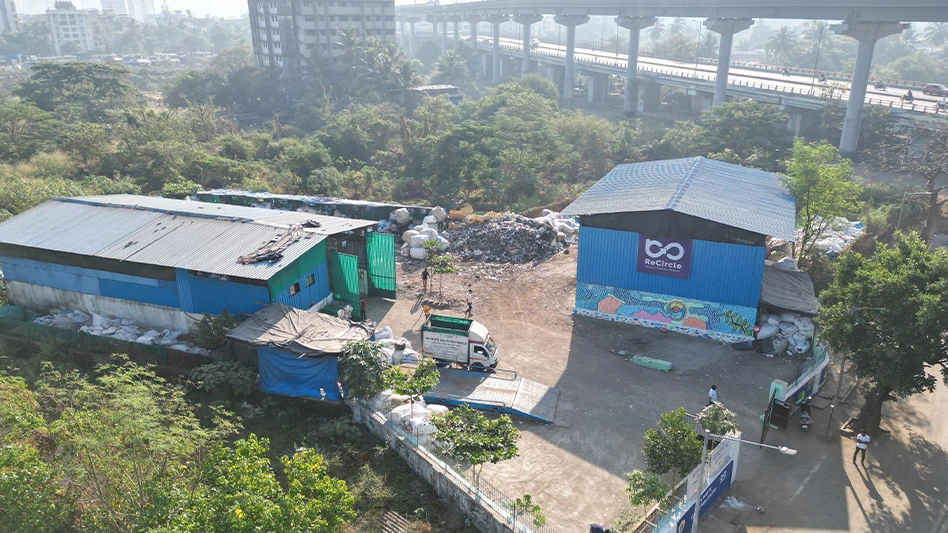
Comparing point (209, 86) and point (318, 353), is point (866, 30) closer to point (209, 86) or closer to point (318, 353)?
point (318, 353)

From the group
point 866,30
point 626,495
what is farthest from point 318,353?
point 866,30

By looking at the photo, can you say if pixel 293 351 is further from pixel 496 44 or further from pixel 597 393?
pixel 496 44

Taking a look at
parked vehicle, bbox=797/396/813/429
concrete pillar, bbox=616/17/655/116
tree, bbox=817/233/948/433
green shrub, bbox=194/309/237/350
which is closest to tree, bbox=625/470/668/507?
parked vehicle, bbox=797/396/813/429

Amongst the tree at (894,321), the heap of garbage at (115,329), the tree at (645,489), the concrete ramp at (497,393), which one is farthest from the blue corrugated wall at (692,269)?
the heap of garbage at (115,329)

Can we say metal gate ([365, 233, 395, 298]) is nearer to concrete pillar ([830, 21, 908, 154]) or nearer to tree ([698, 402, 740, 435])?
tree ([698, 402, 740, 435])

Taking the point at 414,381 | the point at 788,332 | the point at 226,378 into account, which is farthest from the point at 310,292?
the point at 788,332

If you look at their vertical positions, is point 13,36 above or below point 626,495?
above
